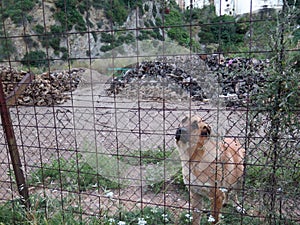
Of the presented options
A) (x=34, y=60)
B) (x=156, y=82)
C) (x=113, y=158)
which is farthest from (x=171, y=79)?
(x=34, y=60)

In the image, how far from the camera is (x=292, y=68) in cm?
172

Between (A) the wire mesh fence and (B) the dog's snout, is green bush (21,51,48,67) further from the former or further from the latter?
(B) the dog's snout

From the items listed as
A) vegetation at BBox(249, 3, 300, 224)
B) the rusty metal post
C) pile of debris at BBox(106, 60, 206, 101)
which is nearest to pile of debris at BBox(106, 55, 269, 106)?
pile of debris at BBox(106, 60, 206, 101)

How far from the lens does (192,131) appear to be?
8.75 feet

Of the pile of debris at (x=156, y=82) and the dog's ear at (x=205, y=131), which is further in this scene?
the pile of debris at (x=156, y=82)

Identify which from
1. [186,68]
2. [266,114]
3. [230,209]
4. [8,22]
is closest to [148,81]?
[186,68]

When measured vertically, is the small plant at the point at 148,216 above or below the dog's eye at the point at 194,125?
below

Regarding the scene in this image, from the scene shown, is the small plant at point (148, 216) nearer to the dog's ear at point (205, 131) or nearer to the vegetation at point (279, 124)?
the dog's ear at point (205, 131)

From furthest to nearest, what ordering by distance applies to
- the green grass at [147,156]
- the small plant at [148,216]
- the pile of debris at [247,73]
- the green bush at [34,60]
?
1. the green grass at [147,156]
2. the small plant at [148,216]
3. the green bush at [34,60]
4. the pile of debris at [247,73]

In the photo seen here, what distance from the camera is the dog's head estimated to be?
262 cm

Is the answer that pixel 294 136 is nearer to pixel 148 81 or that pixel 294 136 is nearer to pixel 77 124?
pixel 77 124

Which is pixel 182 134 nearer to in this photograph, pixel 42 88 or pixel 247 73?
pixel 247 73

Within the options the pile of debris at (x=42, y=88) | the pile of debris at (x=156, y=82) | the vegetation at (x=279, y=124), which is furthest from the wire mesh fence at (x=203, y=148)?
the pile of debris at (x=156, y=82)

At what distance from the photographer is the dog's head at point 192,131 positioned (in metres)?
2.62
